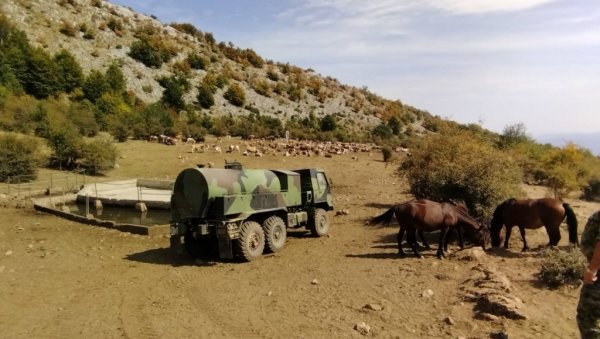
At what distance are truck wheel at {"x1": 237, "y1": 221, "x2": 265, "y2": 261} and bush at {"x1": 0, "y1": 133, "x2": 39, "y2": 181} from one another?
55.6ft

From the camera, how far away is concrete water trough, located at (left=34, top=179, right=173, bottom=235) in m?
19.1

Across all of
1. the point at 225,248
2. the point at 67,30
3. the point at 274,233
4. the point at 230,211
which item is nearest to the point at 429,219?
the point at 274,233

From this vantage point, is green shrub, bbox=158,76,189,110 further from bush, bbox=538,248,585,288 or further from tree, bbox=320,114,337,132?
bush, bbox=538,248,585,288

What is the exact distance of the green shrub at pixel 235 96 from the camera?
2140 inches

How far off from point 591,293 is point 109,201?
19.4 meters

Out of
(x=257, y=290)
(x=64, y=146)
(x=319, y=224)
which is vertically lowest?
(x=257, y=290)

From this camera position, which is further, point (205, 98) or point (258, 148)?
point (205, 98)

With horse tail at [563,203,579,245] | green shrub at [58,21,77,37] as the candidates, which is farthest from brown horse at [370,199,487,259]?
green shrub at [58,21,77,37]

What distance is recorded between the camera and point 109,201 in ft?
68.5

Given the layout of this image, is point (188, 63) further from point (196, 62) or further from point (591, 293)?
point (591, 293)

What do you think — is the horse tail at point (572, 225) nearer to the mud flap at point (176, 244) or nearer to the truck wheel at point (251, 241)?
the truck wheel at point (251, 241)

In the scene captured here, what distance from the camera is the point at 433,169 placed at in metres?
17.0

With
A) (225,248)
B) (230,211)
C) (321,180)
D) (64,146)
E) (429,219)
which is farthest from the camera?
(64,146)

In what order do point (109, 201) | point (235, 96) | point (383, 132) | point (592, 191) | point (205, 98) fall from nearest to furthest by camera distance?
1. point (109, 201)
2. point (592, 191)
3. point (205, 98)
4. point (383, 132)
5. point (235, 96)
